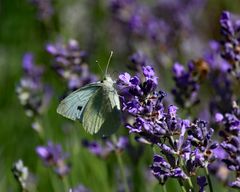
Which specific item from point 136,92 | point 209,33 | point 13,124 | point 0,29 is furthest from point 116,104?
point 209,33

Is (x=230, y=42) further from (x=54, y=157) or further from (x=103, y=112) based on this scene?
(x=54, y=157)

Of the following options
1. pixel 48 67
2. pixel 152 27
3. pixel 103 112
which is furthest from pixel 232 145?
pixel 48 67

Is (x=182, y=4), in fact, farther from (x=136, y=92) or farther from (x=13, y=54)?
(x=136, y=92)

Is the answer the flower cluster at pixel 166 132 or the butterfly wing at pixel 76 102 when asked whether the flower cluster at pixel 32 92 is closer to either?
the butterfly wing at pixel 76 102


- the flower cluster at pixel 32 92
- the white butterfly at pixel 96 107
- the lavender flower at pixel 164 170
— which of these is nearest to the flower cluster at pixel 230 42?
the white butterfly at pixel 96 107

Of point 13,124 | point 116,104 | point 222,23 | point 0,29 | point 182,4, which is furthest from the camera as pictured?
point 0,29

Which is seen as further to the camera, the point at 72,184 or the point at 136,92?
the point at 72,184
